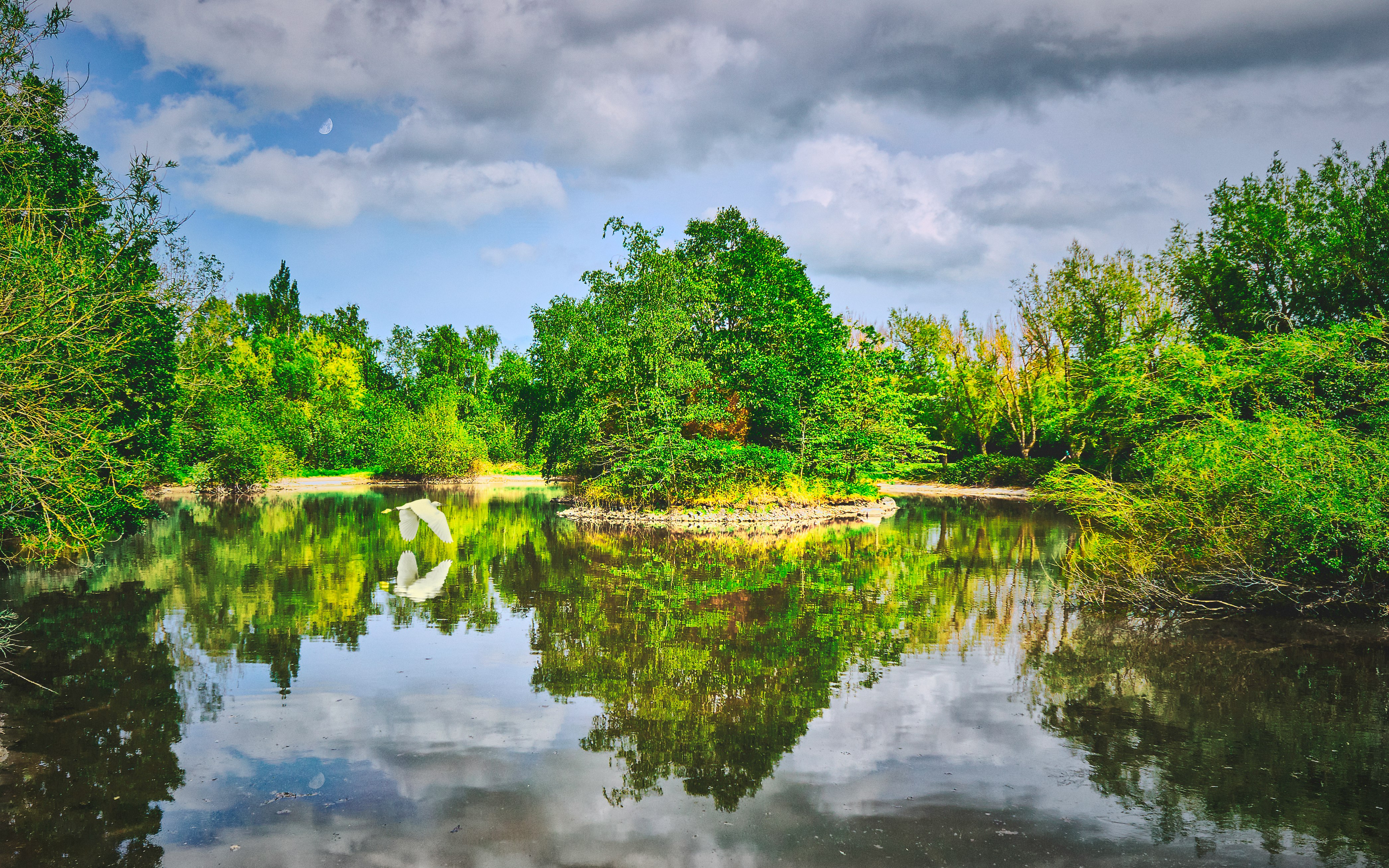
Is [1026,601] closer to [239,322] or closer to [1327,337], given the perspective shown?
[1327,337]

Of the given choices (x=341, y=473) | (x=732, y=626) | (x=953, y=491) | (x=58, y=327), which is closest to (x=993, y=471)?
(x=953, y=491)

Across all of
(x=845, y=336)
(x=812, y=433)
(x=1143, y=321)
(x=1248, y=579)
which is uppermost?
(x=1143, y=321)

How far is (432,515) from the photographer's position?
55.9 ft

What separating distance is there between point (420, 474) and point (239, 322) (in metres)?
20.0

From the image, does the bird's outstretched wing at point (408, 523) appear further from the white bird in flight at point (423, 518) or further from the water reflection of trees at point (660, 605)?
the water reflection of trees at point (660, 605)

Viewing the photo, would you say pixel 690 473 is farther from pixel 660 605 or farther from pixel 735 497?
pixel 660 605

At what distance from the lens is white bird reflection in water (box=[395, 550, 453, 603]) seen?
1448cm

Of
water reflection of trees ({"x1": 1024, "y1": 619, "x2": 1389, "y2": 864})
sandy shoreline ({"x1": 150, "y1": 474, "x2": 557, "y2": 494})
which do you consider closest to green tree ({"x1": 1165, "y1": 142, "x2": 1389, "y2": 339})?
water reflection of trees ({"x1": 1024, "y1": 619, "x2": 1389, "y2": 864})

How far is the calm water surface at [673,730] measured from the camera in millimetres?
5566

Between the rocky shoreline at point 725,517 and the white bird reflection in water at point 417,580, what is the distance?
30.4ft

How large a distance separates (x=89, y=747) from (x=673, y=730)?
5134 mm

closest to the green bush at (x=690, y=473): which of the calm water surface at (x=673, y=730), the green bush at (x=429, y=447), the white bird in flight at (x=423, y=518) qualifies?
the white bird in flight at (x=423, y=518)

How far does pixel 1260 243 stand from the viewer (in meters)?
28.2

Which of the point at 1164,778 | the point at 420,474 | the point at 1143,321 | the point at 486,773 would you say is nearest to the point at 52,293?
the point at 486,773
